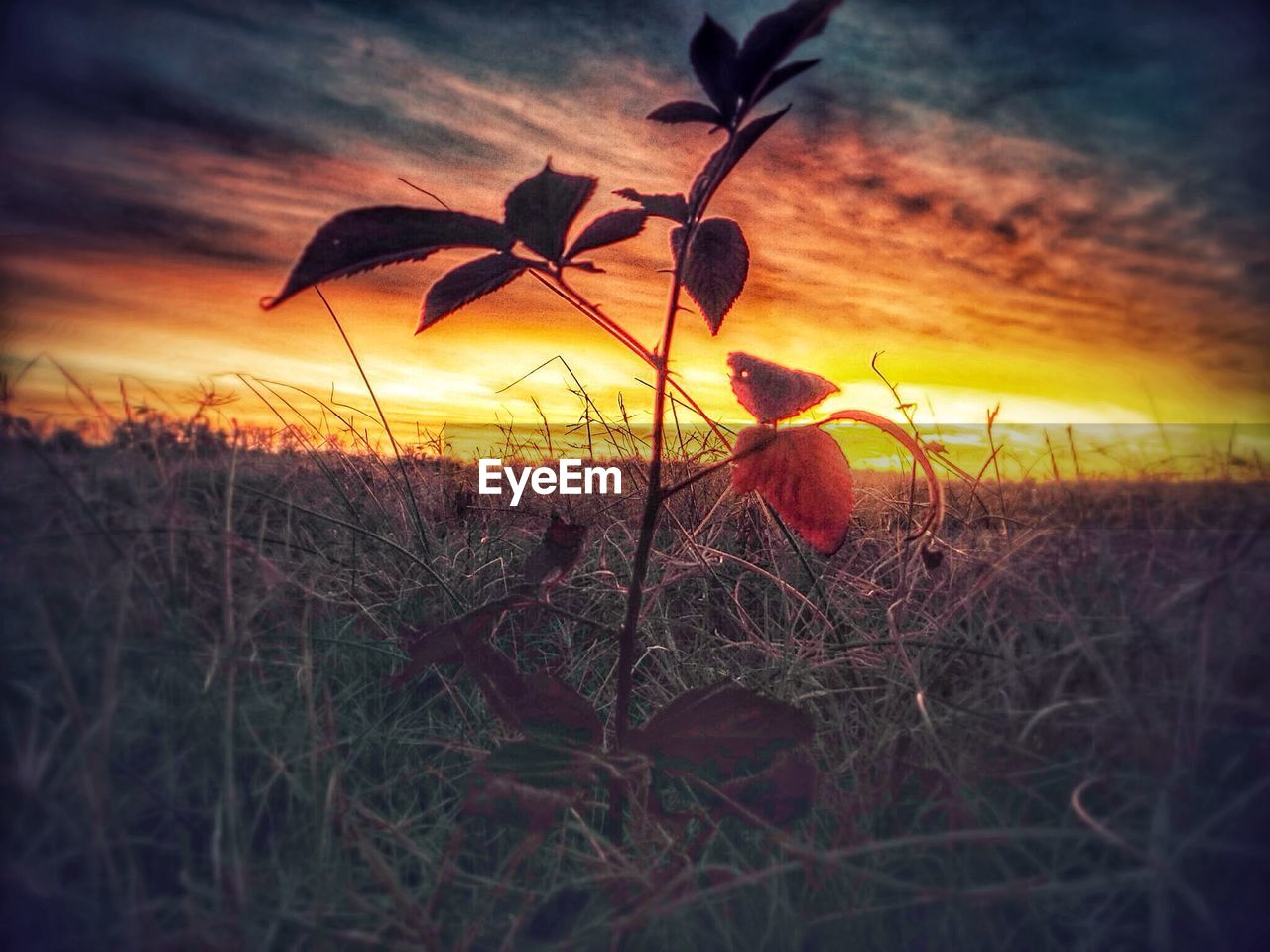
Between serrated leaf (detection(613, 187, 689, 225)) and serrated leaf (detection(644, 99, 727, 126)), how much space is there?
74 millimetres

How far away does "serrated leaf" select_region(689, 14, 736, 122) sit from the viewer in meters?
0.73

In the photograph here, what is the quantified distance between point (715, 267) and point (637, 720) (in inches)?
29.2

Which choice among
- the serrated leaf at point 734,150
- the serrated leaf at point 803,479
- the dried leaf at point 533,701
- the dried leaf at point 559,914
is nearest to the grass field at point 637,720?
the dried leaf at point 559,914

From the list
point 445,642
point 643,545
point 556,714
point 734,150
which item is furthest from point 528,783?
point 734,150

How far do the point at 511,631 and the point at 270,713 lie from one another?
17.8 inches

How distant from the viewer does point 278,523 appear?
5.31ft

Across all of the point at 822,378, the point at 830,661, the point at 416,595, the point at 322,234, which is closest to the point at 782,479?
the point at 822,378

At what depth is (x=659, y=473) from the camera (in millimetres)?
790

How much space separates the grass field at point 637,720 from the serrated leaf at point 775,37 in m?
0.56

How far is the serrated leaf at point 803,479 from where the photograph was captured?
2.96 ft

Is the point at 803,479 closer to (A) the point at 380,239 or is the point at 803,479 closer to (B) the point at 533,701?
(B) the point at 533,701

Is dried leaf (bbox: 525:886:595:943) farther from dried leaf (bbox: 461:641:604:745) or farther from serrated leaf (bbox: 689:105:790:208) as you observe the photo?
serrated leaf (bbox: 689:105:790:208)

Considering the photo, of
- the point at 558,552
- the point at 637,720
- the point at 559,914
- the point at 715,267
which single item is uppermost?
the point at 715,267

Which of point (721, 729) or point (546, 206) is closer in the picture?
point (546, 206)
